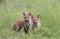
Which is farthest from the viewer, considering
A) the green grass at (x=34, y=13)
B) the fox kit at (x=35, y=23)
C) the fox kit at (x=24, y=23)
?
the fox kit at (x=35, y=23)

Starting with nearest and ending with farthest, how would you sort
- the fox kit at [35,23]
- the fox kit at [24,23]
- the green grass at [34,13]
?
1. the green grass at [34,13]
2. the fox kit at [24,23]
3. the fox kit at [35,23]

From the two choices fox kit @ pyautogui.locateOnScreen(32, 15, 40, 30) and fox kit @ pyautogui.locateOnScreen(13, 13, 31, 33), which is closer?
fox kit @ pyautogui.locateOnScreen(13, 13, 31, 33)

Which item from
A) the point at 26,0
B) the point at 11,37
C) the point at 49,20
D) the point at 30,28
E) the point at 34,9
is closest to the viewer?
the point at 11,37

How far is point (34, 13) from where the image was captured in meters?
13.0

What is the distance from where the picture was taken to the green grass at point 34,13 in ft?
32.6

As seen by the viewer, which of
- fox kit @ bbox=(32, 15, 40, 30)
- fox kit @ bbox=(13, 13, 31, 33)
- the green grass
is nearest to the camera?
the green grass

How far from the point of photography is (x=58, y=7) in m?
14.9

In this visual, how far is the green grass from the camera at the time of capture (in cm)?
995

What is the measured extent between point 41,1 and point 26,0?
0.73 m

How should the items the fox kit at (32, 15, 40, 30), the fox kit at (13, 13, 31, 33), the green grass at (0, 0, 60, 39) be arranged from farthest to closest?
the fox kit at (32, 15, 40, 30)
the fox kit at (13, 13, 31, 33)
the green grass at (0, 0, 60, 39)

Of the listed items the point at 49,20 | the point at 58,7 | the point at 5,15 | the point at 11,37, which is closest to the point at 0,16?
the point at 5,15

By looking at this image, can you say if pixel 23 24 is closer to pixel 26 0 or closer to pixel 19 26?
pixel 19 26

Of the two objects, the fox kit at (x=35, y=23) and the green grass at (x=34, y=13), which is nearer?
the green grass at (x=34, y=13)

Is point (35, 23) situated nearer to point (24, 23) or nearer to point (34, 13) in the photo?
point (24, 23)
